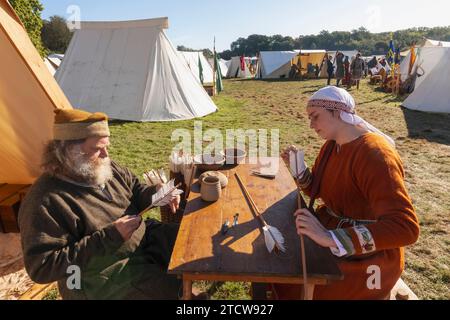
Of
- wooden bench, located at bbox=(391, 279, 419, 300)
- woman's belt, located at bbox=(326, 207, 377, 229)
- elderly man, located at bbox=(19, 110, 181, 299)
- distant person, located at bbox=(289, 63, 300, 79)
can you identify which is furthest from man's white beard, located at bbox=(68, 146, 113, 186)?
distant person, located at bbox=(289, 63, 300, 79)

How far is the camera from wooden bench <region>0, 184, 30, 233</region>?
2.83 m

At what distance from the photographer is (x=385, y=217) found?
1.34 meters

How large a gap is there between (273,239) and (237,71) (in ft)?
90.0

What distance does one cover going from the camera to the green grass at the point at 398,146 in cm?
259

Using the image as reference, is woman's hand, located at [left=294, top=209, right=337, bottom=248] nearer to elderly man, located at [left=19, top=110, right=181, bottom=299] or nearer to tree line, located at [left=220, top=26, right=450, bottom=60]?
elderly man, located at [left=19, top=110, right=181, bottom=299]

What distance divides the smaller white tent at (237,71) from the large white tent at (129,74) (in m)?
19.3

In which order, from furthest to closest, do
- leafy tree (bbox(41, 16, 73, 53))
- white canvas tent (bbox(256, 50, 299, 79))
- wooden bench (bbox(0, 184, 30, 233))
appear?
leafy tree (bbox(41, 16, 73, 53)) → white canvas tent (bbox(256, 50, 299, 79)) → wooden bench (bbox(0, 184, 30, 233))

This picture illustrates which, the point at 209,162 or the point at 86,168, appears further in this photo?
the point at 209,162

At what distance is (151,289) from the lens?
1.64m

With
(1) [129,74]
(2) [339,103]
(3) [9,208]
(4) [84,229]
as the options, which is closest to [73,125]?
(4) [84,229]

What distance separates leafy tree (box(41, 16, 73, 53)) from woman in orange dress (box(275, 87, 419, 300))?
126 ft

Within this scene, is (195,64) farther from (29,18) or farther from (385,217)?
(385,217)

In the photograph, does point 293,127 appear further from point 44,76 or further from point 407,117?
point 44,76
